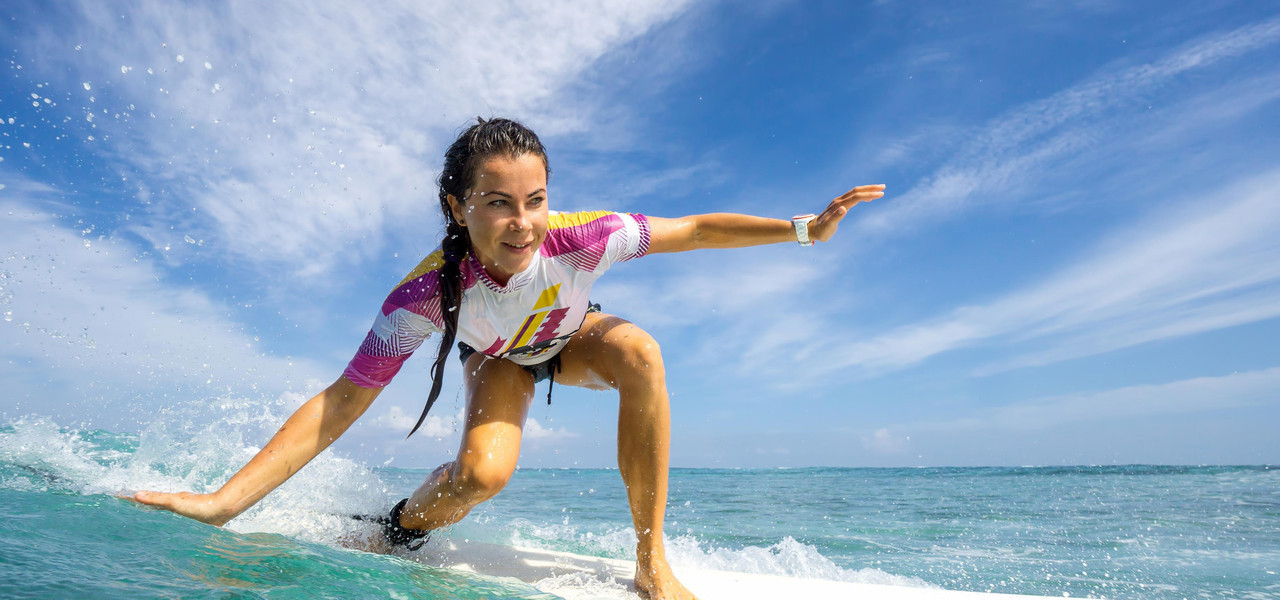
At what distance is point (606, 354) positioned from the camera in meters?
3.17

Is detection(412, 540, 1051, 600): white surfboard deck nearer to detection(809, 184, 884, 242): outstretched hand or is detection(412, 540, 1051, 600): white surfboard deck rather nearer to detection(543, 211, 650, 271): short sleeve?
detection(543, 211, 650, 271): short sleeve

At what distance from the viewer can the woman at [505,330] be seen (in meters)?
2.75

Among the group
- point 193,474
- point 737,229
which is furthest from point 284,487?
point 737,229

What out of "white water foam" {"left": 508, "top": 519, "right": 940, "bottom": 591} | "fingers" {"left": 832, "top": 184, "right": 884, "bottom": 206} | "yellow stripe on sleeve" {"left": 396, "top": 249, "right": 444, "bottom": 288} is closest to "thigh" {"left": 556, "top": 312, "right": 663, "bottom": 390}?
"yellow stripe on sleeve" {"left": 396, "top": 249, "right": 444, "bottom": 288}

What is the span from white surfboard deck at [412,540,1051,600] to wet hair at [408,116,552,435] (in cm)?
104

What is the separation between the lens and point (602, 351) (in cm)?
321

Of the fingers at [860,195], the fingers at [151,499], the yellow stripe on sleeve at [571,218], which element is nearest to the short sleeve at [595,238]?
the yellow stripe on sleeve at [571,218]

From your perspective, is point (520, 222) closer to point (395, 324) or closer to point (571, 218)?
point (571, 218)

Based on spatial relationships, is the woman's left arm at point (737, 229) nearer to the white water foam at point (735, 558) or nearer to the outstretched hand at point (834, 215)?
the outstretched hand at point (834, 215)

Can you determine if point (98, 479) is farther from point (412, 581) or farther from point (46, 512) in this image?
point (412, 581)

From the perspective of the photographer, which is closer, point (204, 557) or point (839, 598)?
point (204, 557)

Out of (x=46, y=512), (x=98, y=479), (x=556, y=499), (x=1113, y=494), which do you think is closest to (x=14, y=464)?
(x=98, y=479)

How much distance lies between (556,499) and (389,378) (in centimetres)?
851

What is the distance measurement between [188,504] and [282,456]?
33cm
